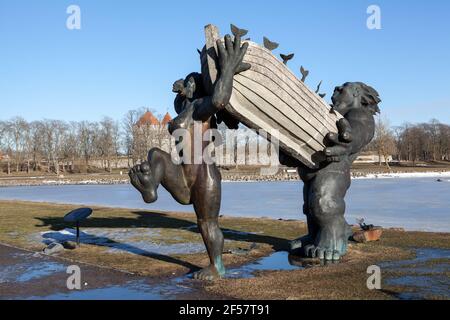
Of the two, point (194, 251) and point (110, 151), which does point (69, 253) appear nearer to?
point (194, 251)

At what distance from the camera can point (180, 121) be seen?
19.4 feet

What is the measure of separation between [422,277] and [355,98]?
2987mm

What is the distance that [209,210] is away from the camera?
235 inches

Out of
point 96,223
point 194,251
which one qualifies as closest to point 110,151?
point 96,223

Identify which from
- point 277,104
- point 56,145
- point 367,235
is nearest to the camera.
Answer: point 277,104

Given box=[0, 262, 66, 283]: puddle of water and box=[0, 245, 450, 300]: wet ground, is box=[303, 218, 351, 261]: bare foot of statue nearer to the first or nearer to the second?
box=[0, 245, 450, 300]: wet ground

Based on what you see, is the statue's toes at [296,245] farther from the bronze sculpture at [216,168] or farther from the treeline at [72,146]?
the treeline at [72,146]

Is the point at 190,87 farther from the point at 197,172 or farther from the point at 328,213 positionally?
the point at 328,213

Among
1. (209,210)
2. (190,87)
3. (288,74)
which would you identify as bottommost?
(209,210)

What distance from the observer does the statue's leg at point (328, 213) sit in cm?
708

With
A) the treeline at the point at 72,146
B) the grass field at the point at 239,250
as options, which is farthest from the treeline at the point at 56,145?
the grass field at the point at 239,250

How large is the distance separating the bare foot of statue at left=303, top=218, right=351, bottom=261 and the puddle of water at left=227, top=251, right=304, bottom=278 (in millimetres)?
373

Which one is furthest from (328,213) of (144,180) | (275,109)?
(144,180)

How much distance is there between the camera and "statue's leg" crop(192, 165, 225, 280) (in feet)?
19.4
